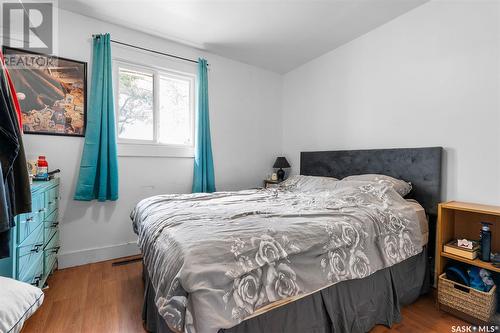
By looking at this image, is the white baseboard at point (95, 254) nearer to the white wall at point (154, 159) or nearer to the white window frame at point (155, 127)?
the white wall at point (154, 159)

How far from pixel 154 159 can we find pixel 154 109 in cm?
66

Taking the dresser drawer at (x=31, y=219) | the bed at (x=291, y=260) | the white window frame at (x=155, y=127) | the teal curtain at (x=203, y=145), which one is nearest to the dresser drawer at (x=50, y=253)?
the dresser drawer at (x=31, y=219)

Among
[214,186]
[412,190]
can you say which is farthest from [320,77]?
[214,186]

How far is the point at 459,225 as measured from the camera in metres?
1.96

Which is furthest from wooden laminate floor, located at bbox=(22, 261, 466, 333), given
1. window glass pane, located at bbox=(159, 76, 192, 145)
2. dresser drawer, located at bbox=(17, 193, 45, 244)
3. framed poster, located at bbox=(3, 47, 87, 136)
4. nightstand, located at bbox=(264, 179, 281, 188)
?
nightstand, located at bbox=(264, 179, 281, 188)

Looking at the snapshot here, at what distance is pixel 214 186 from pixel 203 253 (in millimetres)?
2256

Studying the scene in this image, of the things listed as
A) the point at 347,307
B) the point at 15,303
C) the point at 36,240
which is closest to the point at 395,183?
the point at 347,307

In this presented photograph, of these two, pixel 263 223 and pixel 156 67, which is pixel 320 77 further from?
pixel 263 223

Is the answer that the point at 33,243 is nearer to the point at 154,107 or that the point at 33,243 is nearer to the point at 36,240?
the point at 36,240

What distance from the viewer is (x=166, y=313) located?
36.9 inches

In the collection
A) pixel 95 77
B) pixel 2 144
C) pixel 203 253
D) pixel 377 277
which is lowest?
pixel 377 277

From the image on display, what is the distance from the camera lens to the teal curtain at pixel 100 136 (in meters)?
2.47

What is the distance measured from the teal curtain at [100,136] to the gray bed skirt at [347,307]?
1485 millimetres

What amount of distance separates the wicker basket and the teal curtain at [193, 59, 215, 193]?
2535mm
